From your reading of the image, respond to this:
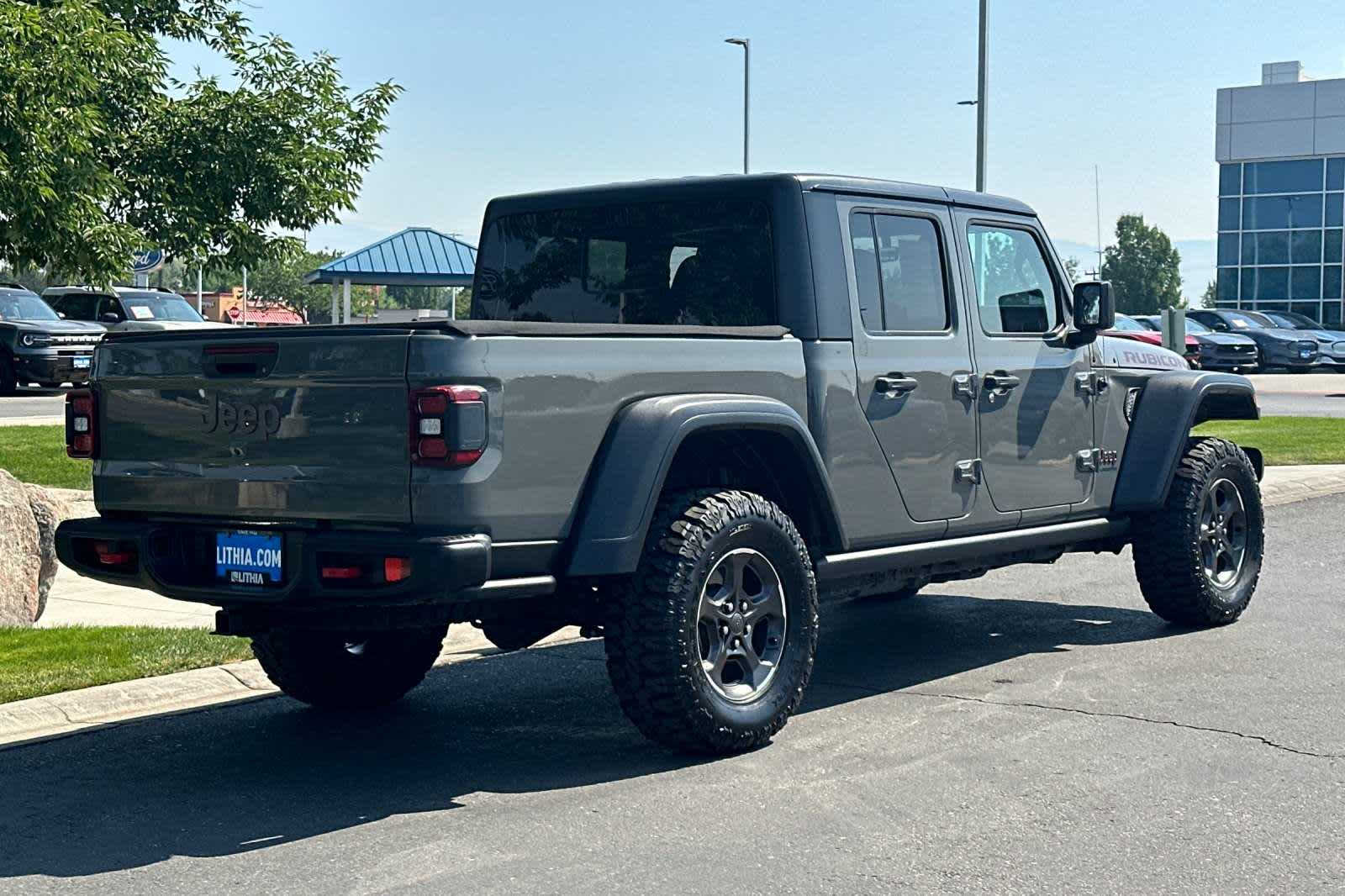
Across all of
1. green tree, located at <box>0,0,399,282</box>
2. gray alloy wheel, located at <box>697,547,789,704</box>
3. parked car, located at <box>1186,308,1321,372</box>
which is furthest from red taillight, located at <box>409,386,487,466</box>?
parked car, located at <box>1186,308,1321,372</box>

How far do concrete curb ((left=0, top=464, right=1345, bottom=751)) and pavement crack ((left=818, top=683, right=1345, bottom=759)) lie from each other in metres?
2.08

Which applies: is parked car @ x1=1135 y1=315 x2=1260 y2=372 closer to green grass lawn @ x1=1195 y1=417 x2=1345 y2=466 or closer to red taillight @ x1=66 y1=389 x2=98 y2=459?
green grass lawn @ x1=1195 y1=417 x2=1345 y2=466

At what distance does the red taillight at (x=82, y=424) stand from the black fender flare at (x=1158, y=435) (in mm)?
4616

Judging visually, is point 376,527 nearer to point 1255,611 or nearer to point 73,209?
point 1255,611

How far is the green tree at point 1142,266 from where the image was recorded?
107562 mm

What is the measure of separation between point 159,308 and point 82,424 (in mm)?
26015

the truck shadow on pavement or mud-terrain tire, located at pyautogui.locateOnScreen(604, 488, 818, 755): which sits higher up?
mud-terrain tire, located at pyautogui.locateOnScreen(604, 488, 818, 755)

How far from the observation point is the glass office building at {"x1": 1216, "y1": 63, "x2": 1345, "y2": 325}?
200 ft

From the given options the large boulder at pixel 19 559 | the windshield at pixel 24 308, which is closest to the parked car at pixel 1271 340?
the windshield at pixel 24 308

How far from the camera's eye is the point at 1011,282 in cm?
799

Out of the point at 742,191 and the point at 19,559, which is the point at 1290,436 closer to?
the point at 742,191

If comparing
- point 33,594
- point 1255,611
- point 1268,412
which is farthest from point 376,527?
point 1268,412

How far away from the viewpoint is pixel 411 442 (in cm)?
548

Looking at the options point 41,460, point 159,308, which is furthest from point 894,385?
point 159,308
